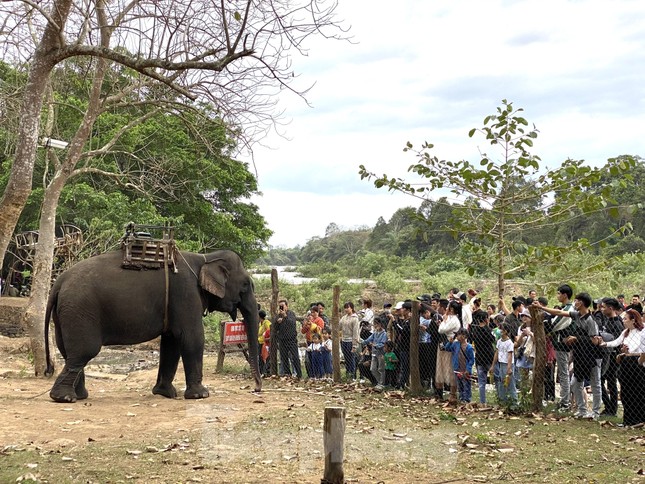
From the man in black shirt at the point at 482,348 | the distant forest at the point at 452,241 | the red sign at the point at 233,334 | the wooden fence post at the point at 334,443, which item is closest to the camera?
the wooden fence post at the point at 334,443

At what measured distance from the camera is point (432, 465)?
7707 mm

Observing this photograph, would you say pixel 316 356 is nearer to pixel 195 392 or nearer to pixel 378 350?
pixel 378 350

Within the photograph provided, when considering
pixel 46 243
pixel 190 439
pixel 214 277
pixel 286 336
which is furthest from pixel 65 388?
pixel 286 336

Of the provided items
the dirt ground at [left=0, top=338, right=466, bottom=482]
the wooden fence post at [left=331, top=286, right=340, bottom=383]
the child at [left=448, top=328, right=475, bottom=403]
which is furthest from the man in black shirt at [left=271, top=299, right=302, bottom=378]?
the child at [left=448, top=328, right=475, bottom=403]

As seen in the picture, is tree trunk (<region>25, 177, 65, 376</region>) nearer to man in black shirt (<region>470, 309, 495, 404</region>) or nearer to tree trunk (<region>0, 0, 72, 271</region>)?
tree trunk (<region>0, 0, 72, 271</region>)

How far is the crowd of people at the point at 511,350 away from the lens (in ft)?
33.1

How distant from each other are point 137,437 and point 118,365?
1072 cm

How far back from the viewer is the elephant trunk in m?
12.7

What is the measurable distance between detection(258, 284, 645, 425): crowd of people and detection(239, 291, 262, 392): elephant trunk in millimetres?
2039

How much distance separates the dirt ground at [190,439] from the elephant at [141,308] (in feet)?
1.72

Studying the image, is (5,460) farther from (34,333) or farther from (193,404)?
(34,333)

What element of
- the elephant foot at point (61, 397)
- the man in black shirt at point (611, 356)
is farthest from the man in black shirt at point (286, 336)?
the man in black shirt at point (611, 356)

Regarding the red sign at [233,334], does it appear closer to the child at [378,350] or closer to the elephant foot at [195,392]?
the elephant foot at [195,392]

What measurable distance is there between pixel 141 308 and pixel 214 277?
56.8 inches
